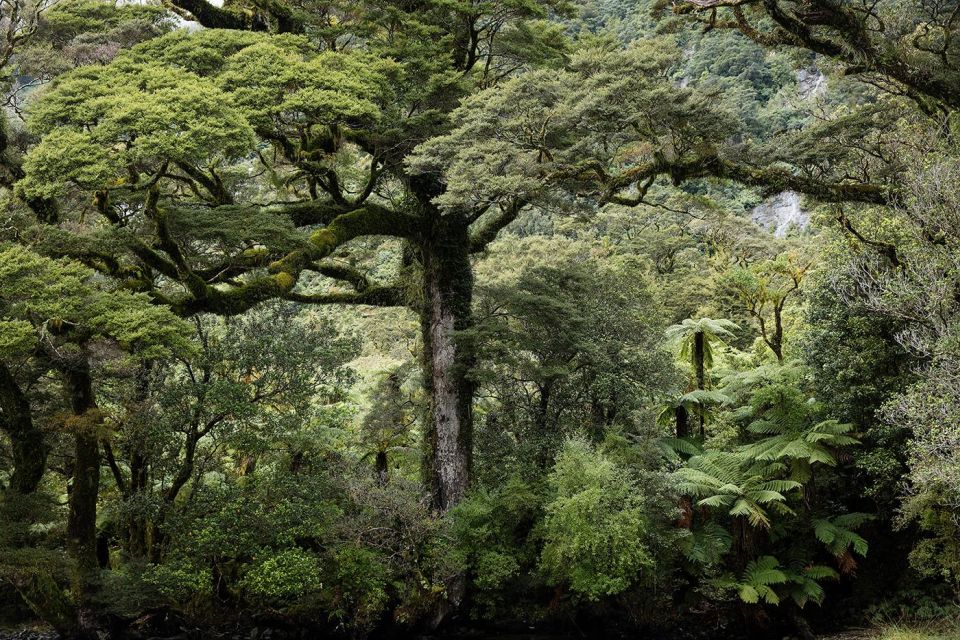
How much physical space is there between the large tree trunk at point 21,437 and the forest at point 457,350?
5 centimetres

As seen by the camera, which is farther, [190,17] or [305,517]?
[190,17]

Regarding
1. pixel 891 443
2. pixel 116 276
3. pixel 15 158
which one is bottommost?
pixel 891 443

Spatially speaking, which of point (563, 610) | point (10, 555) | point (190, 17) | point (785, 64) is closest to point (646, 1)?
point (785, 64)

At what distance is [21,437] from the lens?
11.8m

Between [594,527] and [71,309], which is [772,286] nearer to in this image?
[594,527]

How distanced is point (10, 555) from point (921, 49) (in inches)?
577

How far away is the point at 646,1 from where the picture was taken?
4844 cm

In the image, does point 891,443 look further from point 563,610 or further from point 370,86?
point 370,86

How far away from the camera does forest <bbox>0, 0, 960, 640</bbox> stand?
10.1 metres

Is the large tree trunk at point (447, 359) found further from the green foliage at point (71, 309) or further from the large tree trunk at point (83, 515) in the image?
the green foliage at point (71, 309)

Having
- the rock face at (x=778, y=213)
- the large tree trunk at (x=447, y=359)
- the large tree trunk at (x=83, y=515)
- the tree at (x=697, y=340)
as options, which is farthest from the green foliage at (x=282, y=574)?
the rock face at (x=778, y=213)

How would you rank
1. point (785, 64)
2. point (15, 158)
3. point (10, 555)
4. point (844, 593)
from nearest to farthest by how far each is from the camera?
point (10, 555), point (15, 158), point (844, 593), point (785, 64)

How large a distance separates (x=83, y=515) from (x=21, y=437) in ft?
5.04

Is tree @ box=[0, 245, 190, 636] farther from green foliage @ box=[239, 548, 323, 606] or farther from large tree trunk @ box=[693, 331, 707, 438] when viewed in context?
large tree trunk @ box=[693, 331, 707, 438]
